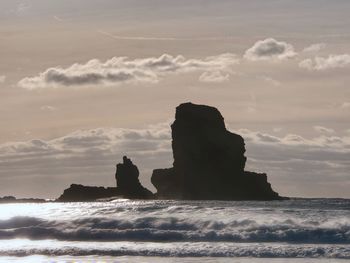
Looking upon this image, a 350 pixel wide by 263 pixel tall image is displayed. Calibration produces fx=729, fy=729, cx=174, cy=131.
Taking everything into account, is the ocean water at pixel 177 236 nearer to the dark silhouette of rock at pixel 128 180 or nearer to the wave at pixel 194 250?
the wave at pixel 194 250

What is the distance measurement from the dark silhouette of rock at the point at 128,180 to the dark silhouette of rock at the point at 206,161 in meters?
12.9

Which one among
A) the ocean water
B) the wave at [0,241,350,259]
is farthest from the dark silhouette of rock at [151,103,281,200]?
the wave at [0,241,350,259]

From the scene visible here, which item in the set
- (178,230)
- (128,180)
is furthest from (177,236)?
(128,180)

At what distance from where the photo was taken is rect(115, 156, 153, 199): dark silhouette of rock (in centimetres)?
18888

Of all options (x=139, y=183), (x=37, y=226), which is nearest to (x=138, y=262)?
(x=37, y=226)

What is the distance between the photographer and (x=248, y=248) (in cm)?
4381

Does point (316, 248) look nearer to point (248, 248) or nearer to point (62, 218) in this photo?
point (248, 248)

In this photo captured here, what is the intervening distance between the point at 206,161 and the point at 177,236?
126 meters

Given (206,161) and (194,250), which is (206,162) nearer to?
(206,161)

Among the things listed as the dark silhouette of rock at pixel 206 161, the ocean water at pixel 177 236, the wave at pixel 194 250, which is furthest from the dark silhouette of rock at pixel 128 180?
the wave at pixel 194 250

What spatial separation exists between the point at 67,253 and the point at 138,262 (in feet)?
24.0

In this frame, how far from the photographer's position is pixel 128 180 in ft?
626

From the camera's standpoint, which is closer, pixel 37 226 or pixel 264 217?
pixel 264 217

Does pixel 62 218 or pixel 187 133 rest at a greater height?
pixel 187 133
